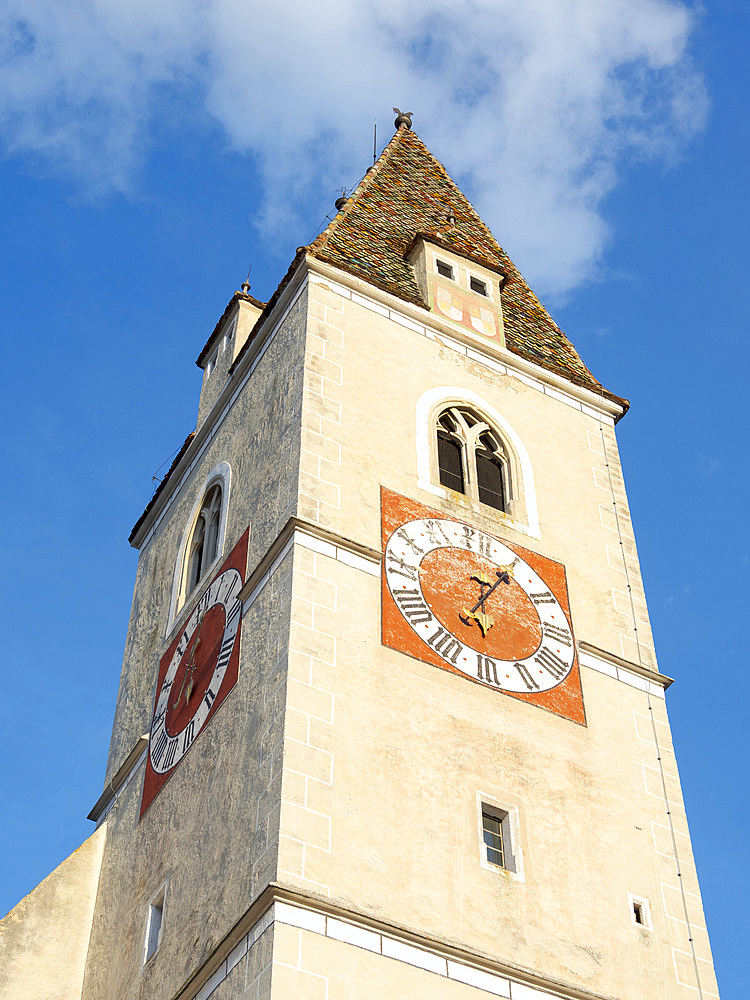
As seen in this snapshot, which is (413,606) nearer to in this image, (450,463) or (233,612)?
(233,612)

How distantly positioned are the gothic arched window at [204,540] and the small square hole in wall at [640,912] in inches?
280

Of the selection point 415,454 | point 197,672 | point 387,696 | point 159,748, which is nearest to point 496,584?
point 415,454

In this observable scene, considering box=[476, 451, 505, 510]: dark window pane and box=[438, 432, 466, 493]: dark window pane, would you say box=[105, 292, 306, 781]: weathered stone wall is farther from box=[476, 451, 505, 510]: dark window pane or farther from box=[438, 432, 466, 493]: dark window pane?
box=[476, 451, 505, 510]: dark window pane

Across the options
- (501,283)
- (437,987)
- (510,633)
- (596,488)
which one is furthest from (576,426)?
(437,987)

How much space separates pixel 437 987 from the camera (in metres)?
14.8

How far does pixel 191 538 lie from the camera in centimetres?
2247

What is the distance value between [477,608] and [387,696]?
2207mm

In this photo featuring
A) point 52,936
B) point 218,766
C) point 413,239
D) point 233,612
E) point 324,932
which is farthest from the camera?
point 413,239

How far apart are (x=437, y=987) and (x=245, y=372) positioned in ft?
34.3

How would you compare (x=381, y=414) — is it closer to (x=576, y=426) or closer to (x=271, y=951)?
(x=576, y=426)

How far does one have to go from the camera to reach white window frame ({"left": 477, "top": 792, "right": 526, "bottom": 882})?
16406 mm


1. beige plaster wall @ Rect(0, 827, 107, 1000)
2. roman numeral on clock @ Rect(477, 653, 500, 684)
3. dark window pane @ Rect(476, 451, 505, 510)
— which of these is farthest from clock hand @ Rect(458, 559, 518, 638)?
beige plaster wall @ Rect(0, 827, 107, 1000)

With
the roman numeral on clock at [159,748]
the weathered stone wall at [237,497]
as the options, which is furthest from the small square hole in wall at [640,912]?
the roman numeral on clock at [159,748]

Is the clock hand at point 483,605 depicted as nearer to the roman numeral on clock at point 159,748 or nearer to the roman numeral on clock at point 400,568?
the roman numeral on clock at point 400,568
